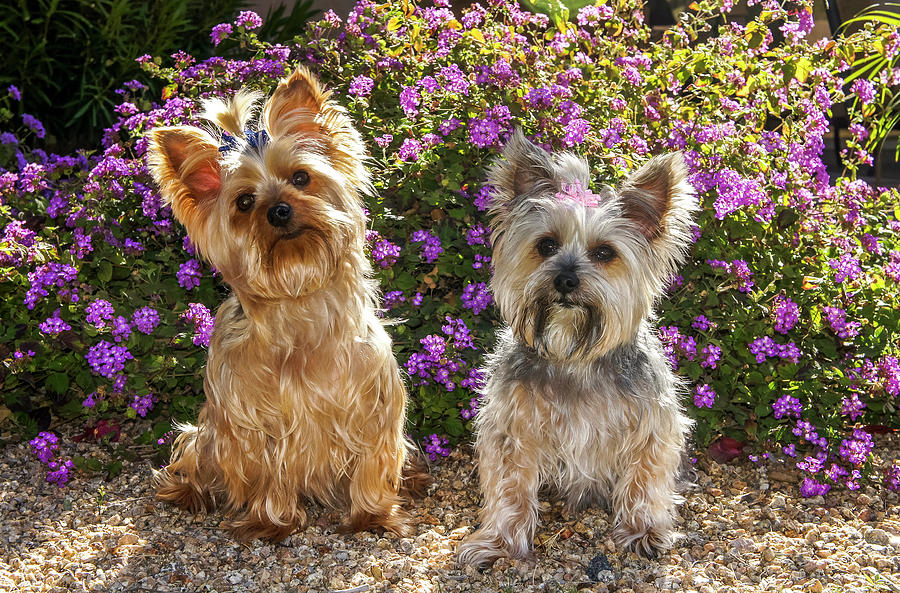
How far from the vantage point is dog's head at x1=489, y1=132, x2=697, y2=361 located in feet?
11.3

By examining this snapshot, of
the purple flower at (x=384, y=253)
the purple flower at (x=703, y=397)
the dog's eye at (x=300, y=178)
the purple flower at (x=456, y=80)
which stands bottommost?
the purple flower at (x=703, y=397)

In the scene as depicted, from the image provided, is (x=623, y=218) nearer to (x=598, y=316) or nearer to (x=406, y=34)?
(x=598, y=316)

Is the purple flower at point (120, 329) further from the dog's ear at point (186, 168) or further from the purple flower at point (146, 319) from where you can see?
the dog's ear at point (186, 168)

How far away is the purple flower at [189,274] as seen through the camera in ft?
15.1

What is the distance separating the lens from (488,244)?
466 cm

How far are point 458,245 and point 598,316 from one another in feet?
4.54

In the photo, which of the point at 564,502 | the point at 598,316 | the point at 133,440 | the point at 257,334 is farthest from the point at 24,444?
the point at 598,316

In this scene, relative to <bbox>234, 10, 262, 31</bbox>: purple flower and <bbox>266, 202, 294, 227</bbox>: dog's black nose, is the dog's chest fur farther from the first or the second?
<bbox>234, 10, 262, 31</bbox>: purple flower

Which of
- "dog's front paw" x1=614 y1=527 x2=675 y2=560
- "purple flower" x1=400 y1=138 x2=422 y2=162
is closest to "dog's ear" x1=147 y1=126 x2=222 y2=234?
"purple flower" x1=400 y1=138 x2=422 y2=162

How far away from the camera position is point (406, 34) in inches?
215

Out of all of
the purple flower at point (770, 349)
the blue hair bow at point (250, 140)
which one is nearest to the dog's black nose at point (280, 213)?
the blue hair bow at point (250, 140)

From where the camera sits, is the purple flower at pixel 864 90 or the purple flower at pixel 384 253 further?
the purple flower at pixel 864 90

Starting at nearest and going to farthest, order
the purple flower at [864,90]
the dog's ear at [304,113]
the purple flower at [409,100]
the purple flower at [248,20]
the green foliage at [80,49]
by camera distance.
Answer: the dog's ear at [304,113], the purple flower at [409,100], the purple flower at [864,90], the purple flower at [248,20], the green foliage at [80,49]

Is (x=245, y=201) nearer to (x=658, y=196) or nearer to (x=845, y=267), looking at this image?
(x=658, y=196)
